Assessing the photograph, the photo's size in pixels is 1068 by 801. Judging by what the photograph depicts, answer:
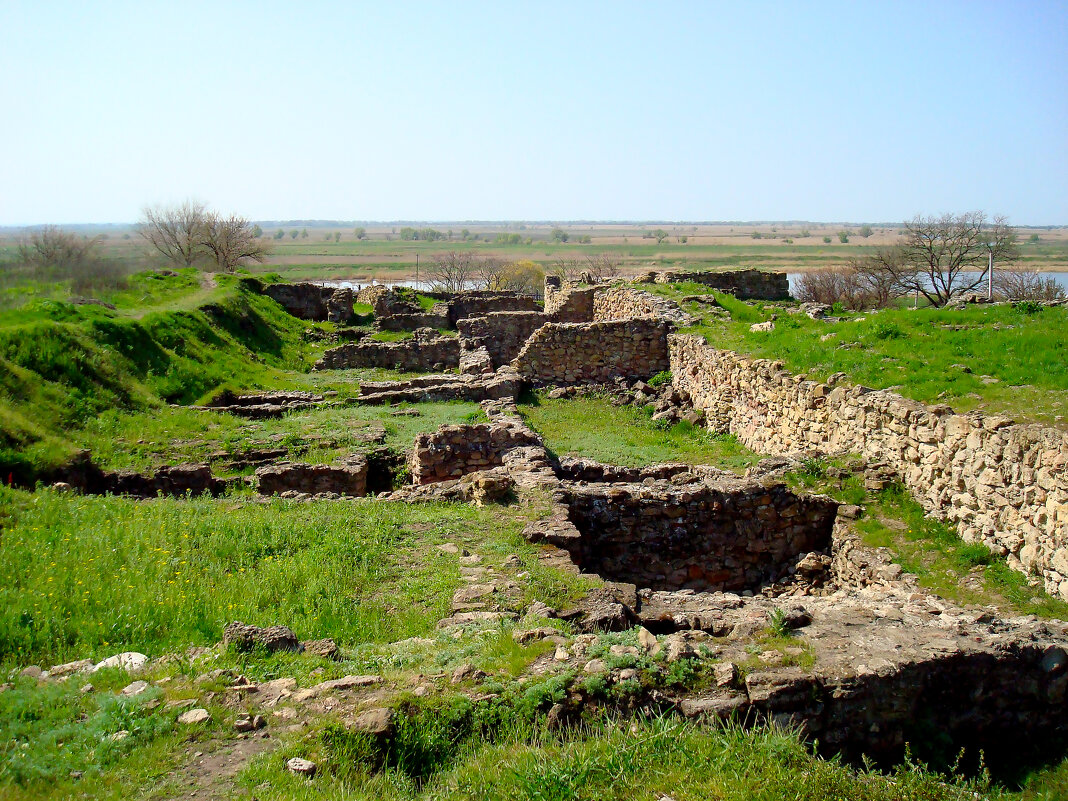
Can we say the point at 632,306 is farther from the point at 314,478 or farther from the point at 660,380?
the point at 314,478

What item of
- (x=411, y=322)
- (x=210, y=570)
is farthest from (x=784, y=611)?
(x=411, y=322)

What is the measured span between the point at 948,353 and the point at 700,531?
200 inches

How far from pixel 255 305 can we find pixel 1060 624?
27942 millimetres

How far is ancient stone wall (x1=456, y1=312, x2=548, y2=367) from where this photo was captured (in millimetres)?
24109

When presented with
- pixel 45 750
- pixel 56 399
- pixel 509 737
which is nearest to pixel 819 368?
pixel 509 737

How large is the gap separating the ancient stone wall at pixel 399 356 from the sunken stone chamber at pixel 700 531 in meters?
13.7

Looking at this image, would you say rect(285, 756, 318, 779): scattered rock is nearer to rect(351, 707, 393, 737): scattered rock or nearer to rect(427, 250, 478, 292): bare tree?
rect(351, 707, 393, 737): scattered rock

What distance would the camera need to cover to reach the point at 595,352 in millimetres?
19516

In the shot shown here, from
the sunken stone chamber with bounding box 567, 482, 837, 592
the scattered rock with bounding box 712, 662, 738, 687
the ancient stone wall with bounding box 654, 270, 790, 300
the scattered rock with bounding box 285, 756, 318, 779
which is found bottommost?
the sunken stone chamber with bounding box 567, 482, 837, 592

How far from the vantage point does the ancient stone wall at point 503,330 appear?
79.1 ft

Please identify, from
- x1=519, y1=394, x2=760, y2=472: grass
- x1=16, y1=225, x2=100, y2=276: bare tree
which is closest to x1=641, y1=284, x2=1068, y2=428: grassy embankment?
x1=519, y1=394, x2=760, y2=472: grass

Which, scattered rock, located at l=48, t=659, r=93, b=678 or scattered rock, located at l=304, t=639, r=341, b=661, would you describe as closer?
scattered rock, located at l=48, t=659, r=93, b=678

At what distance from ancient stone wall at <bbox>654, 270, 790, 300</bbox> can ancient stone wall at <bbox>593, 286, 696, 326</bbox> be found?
3.35m

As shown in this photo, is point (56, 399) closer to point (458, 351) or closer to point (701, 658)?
point (458, 351)
